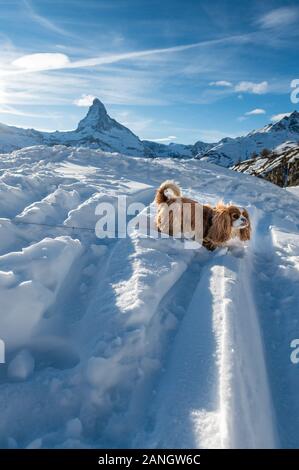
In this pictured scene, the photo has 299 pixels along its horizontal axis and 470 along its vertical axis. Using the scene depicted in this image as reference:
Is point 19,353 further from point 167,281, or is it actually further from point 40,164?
point 40,164

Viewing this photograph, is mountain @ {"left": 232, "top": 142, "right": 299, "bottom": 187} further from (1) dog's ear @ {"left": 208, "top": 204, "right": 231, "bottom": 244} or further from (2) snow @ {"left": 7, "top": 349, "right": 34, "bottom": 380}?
(2) snow @ {"left": 7, "top": 349, "right": 34, "bottom": 380}

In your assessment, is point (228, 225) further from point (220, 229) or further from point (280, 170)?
point (280, 170)

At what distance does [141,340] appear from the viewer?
145 inches

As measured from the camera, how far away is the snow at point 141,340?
291 centimetres

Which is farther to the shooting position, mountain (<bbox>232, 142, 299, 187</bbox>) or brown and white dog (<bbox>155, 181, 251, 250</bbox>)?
mountain (<bbox>232, 142, 299, 187</bbox>)

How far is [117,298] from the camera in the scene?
4.47 metres

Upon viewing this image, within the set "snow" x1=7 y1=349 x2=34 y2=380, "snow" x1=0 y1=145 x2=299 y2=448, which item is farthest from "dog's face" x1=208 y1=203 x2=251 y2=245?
"snow" x1=7 y1=349 x2=34 y2=380

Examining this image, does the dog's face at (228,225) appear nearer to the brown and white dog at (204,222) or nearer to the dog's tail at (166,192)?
the brown and white dog at (204,222)

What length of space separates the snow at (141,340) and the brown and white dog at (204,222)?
0.33 metres

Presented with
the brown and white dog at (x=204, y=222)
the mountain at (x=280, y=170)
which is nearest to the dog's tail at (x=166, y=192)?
the brown and white dog at (x=204, y=222)

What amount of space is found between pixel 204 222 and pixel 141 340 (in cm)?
421

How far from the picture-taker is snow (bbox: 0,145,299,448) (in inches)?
115

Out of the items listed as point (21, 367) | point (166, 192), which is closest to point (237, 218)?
point (166, 192)

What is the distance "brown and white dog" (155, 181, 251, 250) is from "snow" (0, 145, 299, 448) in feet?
1.08
